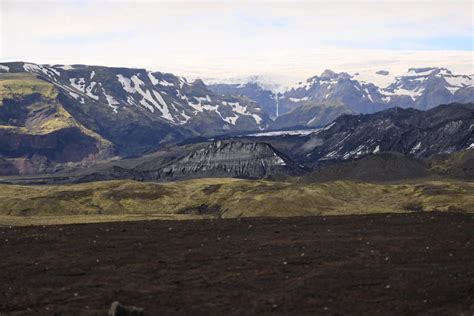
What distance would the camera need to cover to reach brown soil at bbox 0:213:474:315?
3456 cm

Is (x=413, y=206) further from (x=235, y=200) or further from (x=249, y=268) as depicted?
(x=249, y=268)

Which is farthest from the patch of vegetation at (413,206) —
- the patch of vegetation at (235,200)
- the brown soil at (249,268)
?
the brown soil at (249,268)

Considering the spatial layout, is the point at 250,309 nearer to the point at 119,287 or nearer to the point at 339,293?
the point at 339,293

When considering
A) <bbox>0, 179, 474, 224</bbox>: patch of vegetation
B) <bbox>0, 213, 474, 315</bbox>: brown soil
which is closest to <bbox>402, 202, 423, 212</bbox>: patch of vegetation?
<bbox>0, 179, 474, 224</bbox>: patch of vegetation

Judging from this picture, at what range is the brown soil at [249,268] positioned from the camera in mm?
34562

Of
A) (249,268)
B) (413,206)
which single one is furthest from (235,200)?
(249,268)

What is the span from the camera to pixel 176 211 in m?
170

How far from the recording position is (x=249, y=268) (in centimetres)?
4100

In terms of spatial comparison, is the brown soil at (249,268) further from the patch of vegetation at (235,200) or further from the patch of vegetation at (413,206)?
the patch of vegetation at (413,206)

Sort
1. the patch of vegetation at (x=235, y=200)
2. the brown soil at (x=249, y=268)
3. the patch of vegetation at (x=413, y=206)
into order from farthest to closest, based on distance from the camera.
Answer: the patch of vegetation at (x=413, y=206) → the patch of vegetation at (x=235, y=200) → the brown soil at (x=249, y=268)

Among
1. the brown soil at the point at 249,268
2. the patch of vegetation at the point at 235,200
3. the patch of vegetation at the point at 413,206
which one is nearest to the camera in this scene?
the brown soil at the point at 249,268

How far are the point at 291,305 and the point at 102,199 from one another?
150 meters

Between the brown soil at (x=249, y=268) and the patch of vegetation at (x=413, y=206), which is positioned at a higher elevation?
the brown soil at (x=249, y=268)

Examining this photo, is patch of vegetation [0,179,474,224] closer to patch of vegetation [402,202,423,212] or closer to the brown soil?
patch of vegetation [402,202,423,212]
